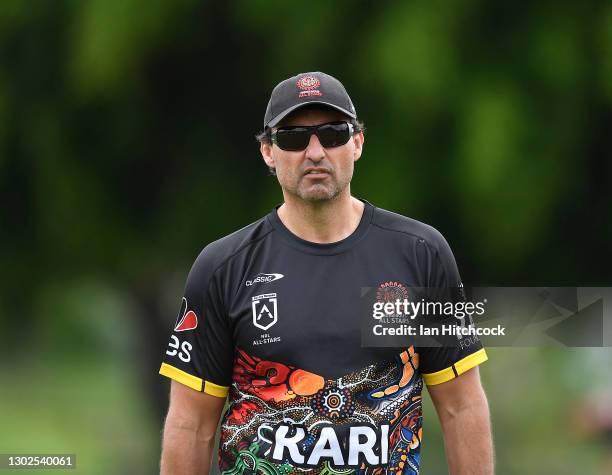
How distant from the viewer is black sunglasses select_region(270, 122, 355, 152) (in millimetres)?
4129

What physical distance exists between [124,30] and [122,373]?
4686 millimetres

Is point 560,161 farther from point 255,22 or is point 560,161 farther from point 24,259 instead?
point 24,259

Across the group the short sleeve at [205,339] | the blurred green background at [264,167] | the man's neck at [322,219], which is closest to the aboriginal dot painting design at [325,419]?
the short sleeve at [205,339]

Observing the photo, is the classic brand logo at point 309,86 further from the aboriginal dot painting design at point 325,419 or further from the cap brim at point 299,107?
the aboriginal dot painting design at point 325,419

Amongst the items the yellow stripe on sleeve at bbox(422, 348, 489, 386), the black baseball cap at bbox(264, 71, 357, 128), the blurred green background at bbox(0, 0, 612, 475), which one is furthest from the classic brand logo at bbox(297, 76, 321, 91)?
the blurred green background at bbox(0, 0, 612, 475)

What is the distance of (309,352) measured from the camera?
404 centimetres

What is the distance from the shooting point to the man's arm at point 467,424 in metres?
4.20

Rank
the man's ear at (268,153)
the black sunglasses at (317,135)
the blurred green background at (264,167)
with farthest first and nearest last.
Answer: the blurred green background at (264,167), the man's ear at (268,153), the black sunglasses at (317,135)

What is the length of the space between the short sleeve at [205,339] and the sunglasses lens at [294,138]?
0.44m

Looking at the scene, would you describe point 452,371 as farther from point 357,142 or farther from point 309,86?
point 309,86

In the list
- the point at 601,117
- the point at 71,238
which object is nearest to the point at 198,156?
the point at 71,238

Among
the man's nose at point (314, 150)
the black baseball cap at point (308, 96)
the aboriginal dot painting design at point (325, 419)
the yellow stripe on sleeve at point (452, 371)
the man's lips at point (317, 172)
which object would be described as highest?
the black baseball cap at point (308, 96)

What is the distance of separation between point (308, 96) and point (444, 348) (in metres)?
0.93

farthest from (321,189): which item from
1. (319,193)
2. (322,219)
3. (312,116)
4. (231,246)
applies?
(231,246)
